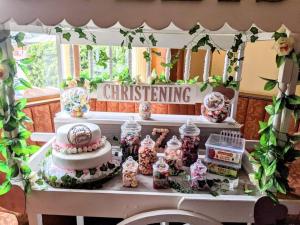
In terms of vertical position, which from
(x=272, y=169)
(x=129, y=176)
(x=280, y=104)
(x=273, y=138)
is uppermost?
(x=280, y=104)

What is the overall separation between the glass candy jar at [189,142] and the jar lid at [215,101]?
0.16 meters

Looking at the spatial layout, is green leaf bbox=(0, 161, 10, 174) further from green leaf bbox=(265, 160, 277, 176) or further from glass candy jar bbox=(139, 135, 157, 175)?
green leaf bbox=(265, 160, 277, 176)

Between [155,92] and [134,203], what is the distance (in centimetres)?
62

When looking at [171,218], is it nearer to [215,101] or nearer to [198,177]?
[198,177]

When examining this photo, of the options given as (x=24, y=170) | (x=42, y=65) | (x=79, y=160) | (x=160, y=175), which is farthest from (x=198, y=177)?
(x=42, y=65)

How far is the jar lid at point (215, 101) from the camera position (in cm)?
145

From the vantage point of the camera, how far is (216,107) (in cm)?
145

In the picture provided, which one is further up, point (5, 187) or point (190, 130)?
point (190, 130)

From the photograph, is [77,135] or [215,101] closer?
[77,135]

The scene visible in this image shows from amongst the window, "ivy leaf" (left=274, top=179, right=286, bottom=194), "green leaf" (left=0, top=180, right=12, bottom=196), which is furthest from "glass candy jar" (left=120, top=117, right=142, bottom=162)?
the window

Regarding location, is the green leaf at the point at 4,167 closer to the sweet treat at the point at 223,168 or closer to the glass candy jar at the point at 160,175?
the glass candy jar at the point at 160,175

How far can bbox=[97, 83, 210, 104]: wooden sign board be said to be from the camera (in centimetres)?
149

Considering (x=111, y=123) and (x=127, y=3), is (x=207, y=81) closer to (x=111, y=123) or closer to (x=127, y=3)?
(x=111, y=123)

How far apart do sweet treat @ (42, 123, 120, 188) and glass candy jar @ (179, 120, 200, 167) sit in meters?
0.36
